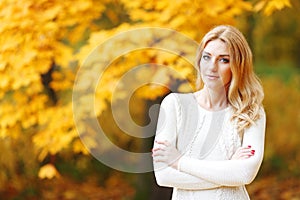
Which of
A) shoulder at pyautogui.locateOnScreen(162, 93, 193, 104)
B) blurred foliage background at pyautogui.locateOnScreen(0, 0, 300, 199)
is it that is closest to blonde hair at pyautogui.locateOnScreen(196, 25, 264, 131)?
shoulder at pyautogui.locateOnScreen(162, 93, 193, 104)

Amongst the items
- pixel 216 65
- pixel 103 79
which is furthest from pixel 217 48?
pixel 103 79

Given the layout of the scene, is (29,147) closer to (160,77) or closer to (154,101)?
(154,101)

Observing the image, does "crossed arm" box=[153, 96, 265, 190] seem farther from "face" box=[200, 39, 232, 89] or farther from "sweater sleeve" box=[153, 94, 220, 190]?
"face" box=[200, 39, 232, 89]

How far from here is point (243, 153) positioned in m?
1.65

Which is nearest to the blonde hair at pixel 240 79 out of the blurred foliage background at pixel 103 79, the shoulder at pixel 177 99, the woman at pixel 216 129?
the woman at pixel 216 129

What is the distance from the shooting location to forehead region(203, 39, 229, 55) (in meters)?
1.66

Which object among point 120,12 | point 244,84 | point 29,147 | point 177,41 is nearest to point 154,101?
point 120,12

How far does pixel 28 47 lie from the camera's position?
118 inches

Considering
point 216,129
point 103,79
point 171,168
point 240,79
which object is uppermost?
point 103,79

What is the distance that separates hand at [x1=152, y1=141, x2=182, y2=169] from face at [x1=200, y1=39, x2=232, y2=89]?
0.68 ft

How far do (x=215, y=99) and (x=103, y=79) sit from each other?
1304mm

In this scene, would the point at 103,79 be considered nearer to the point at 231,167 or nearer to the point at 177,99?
the point at 177,99

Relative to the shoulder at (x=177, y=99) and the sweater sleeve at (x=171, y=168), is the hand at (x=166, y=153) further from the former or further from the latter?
the shoulder at (x=177, y=99)

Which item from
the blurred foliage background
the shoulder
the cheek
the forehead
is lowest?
the shoulder
